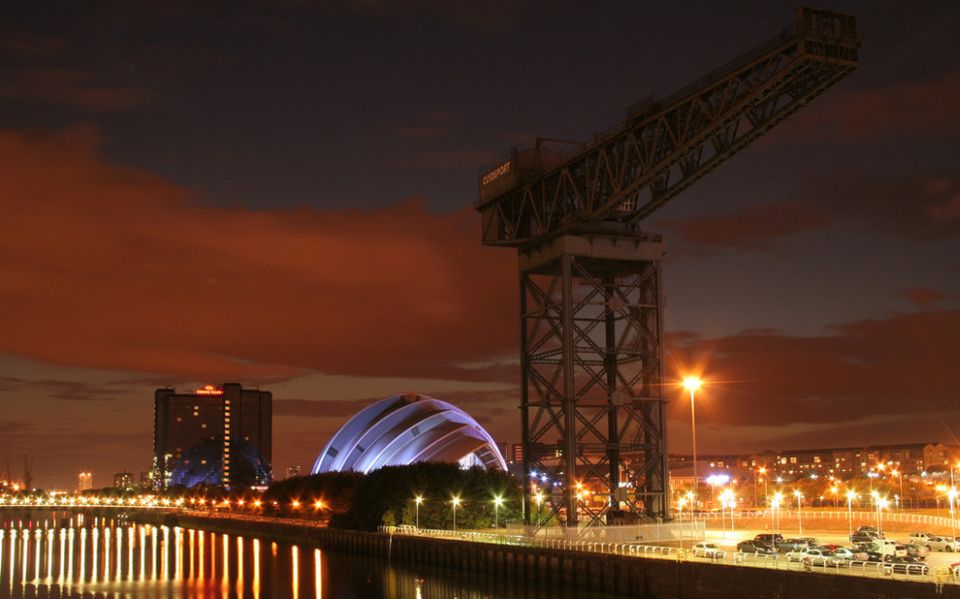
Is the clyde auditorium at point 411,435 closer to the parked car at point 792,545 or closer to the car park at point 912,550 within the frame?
the parked car at point 792,545

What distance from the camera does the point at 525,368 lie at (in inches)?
2349

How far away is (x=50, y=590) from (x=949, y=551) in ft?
167

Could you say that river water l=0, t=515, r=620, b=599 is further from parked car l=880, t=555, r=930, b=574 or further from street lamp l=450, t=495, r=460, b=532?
parked car l=880, t=555, r=930, b=574

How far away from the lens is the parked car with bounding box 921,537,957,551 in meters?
51.5

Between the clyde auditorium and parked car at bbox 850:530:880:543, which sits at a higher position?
the clyde auditorium

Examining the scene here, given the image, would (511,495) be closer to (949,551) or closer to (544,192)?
(544,192)

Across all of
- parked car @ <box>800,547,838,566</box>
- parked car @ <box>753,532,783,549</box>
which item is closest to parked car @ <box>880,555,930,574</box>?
parked car @ <box>800,547,838,566</box>

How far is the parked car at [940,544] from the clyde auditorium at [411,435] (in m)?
60.8

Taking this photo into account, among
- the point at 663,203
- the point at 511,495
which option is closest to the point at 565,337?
the point at 663,203

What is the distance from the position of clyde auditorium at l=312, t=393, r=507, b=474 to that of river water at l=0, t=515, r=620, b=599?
14091 millimetres

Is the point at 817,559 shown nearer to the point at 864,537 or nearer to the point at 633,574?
the point at 633,574

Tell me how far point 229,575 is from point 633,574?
35.0 m

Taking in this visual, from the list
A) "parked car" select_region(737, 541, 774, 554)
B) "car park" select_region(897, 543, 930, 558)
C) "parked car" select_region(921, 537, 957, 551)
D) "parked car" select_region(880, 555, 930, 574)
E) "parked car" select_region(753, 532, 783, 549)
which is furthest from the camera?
"parked car" select_region(753, 532, 783, 549)

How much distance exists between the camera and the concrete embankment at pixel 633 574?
3559 centimetres
